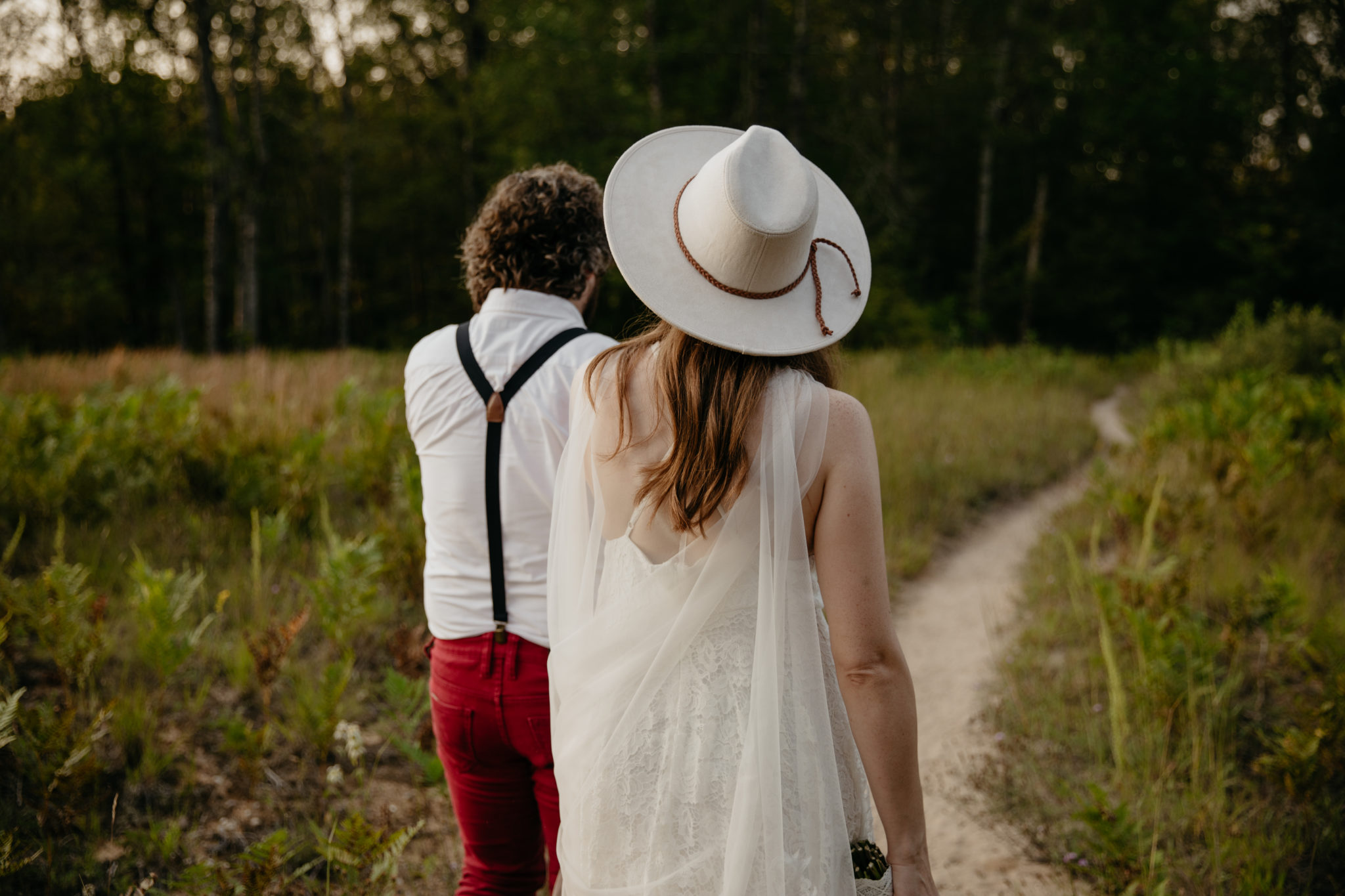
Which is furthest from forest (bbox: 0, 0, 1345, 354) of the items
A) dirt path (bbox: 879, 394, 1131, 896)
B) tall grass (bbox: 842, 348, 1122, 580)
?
dirt path (bbox: 879, 394, 1131, 896)

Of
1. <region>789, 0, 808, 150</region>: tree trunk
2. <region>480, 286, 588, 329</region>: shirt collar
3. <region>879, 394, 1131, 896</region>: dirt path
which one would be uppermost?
<region>789, 0, 808, 150</region>: tree trunk

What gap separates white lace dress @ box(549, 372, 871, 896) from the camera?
133 cm

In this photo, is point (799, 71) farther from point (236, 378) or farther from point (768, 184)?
point (768, 184)

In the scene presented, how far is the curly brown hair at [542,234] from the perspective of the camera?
1828 mm

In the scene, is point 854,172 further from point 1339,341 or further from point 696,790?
point 696,790

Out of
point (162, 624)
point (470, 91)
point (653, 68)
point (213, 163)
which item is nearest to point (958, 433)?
point (162, 624)

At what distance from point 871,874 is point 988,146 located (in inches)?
948

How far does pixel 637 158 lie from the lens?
5.01 feet

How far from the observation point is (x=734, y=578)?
1.41 metres

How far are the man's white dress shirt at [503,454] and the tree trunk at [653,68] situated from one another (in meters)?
16.1

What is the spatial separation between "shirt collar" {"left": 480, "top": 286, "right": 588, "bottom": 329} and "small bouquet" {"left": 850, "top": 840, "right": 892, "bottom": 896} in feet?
3.95

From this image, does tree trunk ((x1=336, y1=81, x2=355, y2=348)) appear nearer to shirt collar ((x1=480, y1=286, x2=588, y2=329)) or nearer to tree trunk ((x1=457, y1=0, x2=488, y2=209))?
tree trunk ((x1=457, y1=0, x2=488, y2=209))

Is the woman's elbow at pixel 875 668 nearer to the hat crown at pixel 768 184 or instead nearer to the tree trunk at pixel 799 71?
the hat crown at pixel 768 184

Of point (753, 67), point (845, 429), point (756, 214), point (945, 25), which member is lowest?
point (845, 429)
